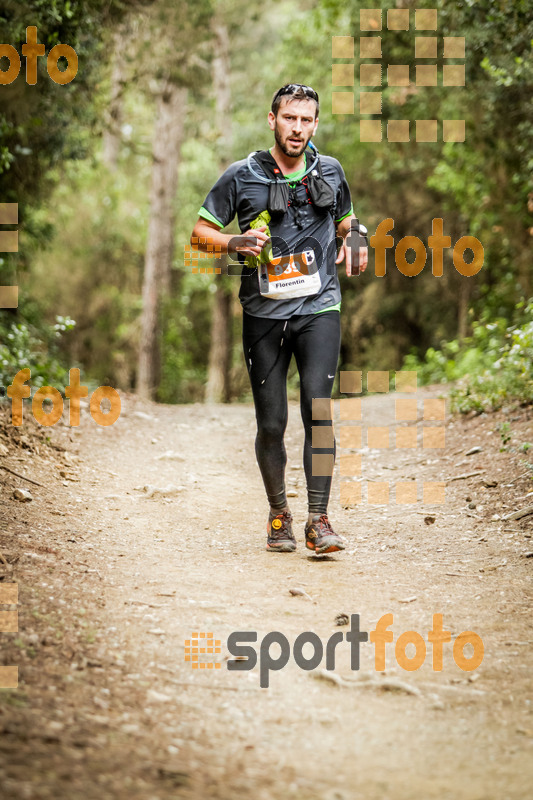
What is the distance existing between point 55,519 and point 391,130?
13742mm

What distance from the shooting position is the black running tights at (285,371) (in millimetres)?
4652

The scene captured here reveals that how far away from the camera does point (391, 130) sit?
54.9ft

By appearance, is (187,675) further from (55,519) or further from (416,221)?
(416,221)

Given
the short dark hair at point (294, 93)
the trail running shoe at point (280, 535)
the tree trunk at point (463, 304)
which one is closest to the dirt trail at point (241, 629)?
the trail running shoe at point (280, 535)

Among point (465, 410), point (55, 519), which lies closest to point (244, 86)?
point (465, 410)

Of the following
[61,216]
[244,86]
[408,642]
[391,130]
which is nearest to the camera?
[408,642]

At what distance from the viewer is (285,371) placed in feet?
15.7

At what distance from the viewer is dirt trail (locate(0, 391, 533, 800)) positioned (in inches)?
92.0

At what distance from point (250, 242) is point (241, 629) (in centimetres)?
205

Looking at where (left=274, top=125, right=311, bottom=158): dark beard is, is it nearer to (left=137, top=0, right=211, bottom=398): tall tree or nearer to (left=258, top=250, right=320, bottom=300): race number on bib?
(left=258, top=250, right=320, bottom=300): race number on bib

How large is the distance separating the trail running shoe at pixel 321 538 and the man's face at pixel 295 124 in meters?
2.08

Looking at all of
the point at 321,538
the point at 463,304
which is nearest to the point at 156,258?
the point at 463,304

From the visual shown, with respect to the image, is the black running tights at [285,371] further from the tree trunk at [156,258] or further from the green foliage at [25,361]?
the tree trunk at [156,258]

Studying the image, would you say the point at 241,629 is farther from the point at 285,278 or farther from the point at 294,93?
the point at 294,93
